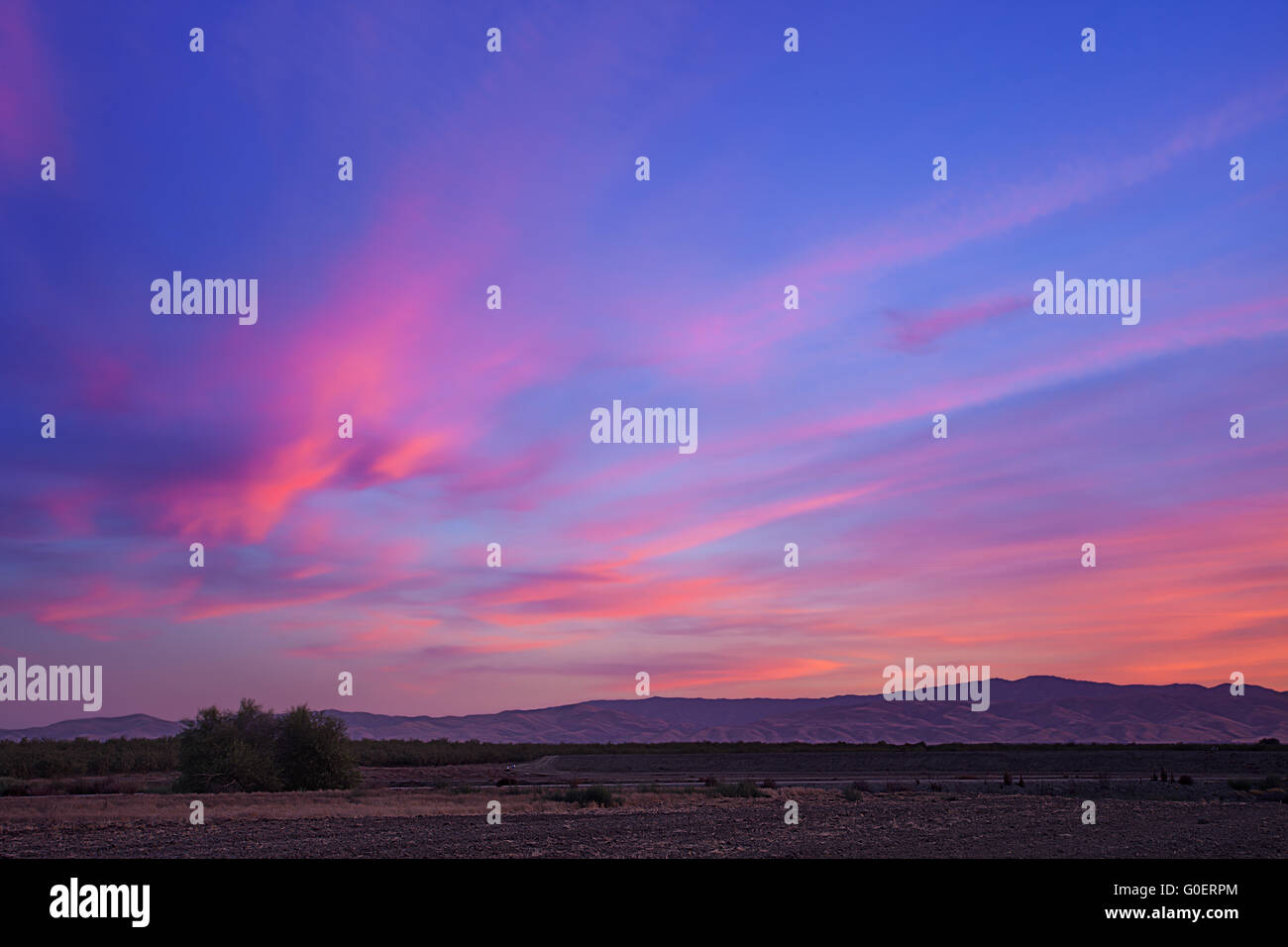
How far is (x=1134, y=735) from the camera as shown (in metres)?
189

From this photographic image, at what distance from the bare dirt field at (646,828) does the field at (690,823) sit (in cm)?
6

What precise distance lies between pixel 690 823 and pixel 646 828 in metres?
2.09

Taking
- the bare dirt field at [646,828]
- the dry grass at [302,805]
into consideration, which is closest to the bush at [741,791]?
the dry grass at [302,805]

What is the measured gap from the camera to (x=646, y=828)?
26766 mm

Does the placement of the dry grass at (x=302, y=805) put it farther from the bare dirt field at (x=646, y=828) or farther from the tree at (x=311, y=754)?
the tree at (x=311, y=754)

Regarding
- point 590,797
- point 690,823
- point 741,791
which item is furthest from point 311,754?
point 690,823

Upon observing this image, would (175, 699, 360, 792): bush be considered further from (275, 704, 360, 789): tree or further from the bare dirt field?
the bare dirt field

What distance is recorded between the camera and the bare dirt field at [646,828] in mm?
21484

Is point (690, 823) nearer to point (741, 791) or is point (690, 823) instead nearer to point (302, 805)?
point (741, 791)

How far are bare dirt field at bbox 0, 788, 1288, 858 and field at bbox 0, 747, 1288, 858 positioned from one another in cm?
6

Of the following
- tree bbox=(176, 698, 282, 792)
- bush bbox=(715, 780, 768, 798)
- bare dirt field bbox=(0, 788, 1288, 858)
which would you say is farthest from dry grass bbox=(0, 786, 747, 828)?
tree bbox=(176, 698, 282, 792)

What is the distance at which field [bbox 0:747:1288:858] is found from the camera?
71.3 feet
